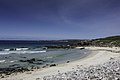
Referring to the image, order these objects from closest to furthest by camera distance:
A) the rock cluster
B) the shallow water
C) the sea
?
the rock cluster, the shallow water, the sea

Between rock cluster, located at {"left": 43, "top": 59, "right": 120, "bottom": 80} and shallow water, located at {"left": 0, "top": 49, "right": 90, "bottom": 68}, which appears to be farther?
shallow water, located at {"left": 0, "top": 49, "right": 90, "bottom": 68}

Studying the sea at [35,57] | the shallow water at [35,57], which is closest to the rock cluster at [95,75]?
the sea at [35,57]

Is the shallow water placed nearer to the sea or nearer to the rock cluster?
the sea

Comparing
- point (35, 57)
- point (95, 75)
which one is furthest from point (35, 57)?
point (95, 75)

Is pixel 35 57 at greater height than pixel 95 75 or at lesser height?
lesser

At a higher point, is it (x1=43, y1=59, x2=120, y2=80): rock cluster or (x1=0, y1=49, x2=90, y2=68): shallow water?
(x1=43, y1=59, x2=120, y2=80): rock cluster

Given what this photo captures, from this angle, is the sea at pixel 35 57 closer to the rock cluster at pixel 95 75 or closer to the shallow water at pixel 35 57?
the shallow water at pixel 35 57

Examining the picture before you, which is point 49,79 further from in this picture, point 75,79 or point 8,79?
point 8,79

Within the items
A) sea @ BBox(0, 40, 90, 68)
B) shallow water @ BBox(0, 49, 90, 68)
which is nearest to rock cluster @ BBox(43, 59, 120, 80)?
sea @ BBox(0, 40, 90, 68)

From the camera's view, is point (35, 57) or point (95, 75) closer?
point (95, 75)

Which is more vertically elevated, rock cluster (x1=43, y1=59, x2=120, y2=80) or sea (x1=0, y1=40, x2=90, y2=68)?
rock cluster (x1=43, y1=59, x2=120, y2=80)

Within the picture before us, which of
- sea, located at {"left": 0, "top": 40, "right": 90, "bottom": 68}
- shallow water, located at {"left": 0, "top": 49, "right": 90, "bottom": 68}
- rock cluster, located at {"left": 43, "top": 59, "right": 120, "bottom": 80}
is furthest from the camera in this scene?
sea, located at {"left": 0, "top": 40, "right": 90, "bottom": 68}

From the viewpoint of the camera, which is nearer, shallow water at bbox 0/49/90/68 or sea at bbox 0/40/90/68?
shallow water at bbox 0/49/90/68

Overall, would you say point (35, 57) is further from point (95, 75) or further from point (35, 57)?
point (95, 75)
